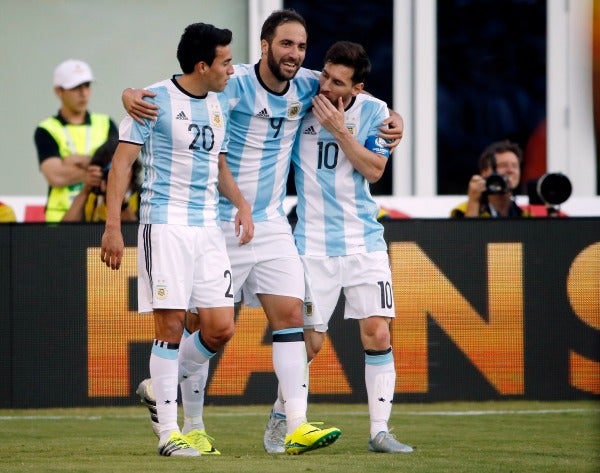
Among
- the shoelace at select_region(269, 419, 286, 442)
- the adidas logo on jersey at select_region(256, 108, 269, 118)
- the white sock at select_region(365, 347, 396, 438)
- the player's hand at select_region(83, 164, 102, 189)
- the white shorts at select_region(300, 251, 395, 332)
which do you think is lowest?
the shoelace at select_region(269, 419, 286, 442)

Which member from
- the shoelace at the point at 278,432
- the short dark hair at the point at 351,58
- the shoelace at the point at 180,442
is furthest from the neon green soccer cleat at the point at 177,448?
the short dark hair at the point at 351,58

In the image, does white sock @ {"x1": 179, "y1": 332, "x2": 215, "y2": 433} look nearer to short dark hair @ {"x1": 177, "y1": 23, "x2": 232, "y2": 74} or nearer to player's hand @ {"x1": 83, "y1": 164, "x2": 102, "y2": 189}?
short dark hair @ {"x1": 177, "y1": 23, "x2": 232, "y2": 74}

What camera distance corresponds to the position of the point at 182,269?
7.12 m

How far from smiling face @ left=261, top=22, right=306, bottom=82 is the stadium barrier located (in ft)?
8.43

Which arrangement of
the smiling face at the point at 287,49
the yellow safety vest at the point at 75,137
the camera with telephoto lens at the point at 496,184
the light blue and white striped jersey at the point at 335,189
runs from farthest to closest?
the yellow safety vest at the point at 75,137
the camera with telephoto lens at the point at 496,184
the light blue and white striped jersey at the point at 335,189
the smiling face at the point at 287,49

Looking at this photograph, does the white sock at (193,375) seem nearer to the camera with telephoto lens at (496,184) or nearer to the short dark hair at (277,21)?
the short dark hair at (277,21)

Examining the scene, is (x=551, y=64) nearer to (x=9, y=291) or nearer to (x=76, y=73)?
(x=76, y=73)

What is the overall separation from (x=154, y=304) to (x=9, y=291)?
277 cm

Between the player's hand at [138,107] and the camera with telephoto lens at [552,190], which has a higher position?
the player's hand at [138,107]

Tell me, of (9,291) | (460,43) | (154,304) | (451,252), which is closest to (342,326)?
(451,252)

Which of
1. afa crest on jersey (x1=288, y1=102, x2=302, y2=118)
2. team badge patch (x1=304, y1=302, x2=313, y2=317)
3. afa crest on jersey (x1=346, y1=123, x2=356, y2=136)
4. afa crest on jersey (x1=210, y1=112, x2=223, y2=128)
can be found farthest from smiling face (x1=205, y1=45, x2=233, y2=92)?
team badge patch (x1=304, y1=302, x2=313, y2=317)

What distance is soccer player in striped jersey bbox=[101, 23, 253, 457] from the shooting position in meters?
7.08

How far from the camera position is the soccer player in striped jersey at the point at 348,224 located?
7.45 m

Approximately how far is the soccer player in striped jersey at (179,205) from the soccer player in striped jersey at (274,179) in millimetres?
252
